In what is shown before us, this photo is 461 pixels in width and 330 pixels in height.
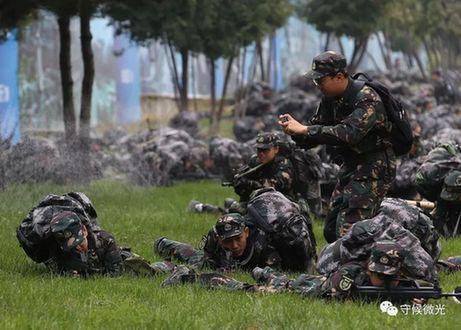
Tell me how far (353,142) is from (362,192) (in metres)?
0.56

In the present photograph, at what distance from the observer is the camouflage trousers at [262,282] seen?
6.91 m

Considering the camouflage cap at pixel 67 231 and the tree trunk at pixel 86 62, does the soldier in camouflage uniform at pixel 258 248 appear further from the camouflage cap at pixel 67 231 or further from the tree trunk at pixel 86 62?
the tree trunk at pixel 86 62

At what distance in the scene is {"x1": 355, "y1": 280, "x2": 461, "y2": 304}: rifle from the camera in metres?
6.38

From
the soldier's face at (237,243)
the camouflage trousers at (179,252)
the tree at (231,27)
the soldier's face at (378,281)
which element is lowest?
the camouflage trousers at (179,252)

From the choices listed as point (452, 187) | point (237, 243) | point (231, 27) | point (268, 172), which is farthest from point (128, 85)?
point (237, 243)

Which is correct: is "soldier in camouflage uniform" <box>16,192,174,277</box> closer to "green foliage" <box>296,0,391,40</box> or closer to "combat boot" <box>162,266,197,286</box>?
"combat boot" <box>162,266,197,286</box>

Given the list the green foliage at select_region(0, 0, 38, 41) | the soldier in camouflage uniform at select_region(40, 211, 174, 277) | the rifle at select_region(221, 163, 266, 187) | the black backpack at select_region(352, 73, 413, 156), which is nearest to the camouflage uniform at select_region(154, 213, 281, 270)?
the soldier in camouflage uniform at select_region(40, 211, 174, 277)

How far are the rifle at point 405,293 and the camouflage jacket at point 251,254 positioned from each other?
187 cm

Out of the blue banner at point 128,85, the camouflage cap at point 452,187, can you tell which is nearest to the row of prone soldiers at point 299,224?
the camouflage cap at point 452,187

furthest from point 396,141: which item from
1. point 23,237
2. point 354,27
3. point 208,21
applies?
point 354,27

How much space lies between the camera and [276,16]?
34.0 metres

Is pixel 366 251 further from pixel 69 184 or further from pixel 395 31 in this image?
pixel 395 31

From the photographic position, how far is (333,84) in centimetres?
805

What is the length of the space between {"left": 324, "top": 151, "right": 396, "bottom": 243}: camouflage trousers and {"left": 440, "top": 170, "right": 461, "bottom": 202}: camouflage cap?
208 cm
